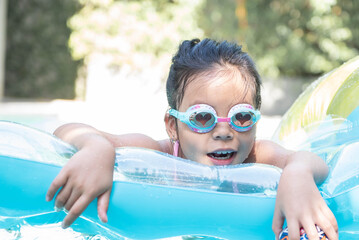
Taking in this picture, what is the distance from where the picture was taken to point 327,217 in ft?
5.43

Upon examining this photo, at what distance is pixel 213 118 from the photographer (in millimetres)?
2178

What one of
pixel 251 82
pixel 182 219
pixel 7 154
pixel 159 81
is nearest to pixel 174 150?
pixel 251 82

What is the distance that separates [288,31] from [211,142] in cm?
1050

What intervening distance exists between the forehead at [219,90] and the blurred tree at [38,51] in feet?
39.6

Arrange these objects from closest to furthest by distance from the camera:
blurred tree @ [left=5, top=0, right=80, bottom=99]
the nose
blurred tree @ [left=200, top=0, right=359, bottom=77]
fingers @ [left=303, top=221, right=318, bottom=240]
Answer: fingers @ [left=303, top=221, right=318, bottom=240] < the nose < blurred tree @ [left=200, top=0, right=359, bottom=77] < blurred tree @ [left=5, top=0, right=80, bottom=99]

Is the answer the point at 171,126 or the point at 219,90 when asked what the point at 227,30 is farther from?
the point at 219,90

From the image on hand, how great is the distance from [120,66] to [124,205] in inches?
448

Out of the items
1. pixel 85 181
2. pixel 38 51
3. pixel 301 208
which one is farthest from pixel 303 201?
pixel 38 51

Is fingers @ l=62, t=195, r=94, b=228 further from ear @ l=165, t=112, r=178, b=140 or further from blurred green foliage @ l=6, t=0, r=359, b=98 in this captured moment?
blurred green foliage @ l=6, t=0, r=359, b=98

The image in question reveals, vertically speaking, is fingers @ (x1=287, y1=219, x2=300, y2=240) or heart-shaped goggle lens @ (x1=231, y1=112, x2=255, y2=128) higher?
heart-shaped goggle lens @ (x1=231, y1=112, x2=255, y2=128)

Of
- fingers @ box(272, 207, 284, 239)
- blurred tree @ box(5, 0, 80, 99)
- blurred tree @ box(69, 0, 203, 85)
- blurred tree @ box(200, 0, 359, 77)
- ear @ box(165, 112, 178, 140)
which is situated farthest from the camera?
blurred tree @ box(5, 0, 80, 99)

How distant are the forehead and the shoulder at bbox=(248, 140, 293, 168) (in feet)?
0.82

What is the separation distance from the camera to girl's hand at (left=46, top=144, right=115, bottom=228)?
165cm

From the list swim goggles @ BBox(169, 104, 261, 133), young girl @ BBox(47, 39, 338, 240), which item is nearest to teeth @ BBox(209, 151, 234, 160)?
young girl @ BBox(47, 39, 338, 240)
